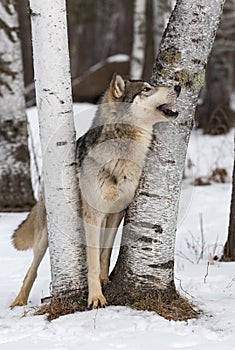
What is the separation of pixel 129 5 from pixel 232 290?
A: 18930 mm

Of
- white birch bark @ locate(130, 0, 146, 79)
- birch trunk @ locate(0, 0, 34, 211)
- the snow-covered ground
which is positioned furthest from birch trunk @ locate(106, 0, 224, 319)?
white birch bark @ locate(130, 0, 146, 79)

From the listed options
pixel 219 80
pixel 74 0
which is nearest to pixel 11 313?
pixel 219 80

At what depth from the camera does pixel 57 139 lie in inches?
144

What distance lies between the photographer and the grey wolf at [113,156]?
3812 mm

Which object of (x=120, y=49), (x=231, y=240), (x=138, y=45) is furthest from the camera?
(x=120, y=49)

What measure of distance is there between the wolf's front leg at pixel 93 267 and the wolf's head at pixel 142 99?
0.78 meters

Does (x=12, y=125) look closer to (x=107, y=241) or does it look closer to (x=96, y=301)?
(x=107, y=241)

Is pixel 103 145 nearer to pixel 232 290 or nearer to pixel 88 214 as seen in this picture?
pixel 88 214

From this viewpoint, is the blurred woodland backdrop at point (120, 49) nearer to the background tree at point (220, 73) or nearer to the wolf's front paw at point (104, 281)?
the background tree at point (220, 73)

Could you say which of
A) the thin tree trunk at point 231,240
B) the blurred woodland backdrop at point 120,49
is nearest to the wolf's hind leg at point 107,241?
the thin tree trunk at point 231,240

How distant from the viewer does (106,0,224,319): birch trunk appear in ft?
11.8

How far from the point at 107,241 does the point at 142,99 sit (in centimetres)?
103

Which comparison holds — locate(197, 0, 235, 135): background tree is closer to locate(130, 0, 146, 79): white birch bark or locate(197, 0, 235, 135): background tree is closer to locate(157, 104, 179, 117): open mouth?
locate(130, 0, 146, 79): white birch bark

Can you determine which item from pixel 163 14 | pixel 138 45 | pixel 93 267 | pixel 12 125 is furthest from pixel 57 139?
pixel 138 45
